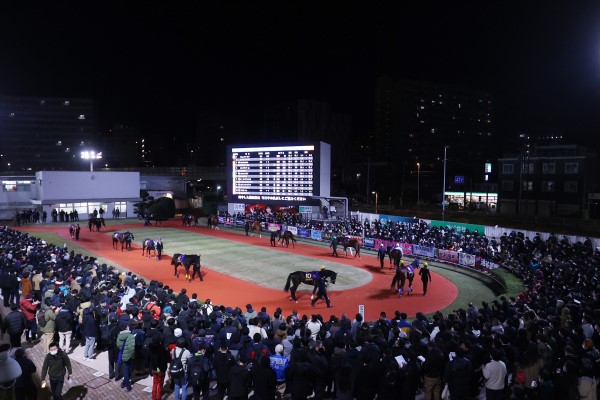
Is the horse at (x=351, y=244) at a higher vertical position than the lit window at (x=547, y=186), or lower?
lower

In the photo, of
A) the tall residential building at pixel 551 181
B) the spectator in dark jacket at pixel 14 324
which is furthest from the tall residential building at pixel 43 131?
the spectator in dark jacket at pixel 14 324

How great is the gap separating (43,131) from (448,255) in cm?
11798

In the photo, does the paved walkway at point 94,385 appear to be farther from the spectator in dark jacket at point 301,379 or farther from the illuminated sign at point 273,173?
the illuminated sign at point 273,173

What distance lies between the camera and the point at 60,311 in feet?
37.6

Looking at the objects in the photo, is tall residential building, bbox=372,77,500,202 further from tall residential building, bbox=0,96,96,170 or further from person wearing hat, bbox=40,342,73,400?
person wearing hat, bbox=40,342,73,400

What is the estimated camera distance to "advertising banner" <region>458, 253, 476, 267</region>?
24.5 metres

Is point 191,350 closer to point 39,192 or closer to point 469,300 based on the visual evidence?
point 469,300

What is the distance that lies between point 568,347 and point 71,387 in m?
10.7

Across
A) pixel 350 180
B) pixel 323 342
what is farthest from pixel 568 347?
pixel 350 180

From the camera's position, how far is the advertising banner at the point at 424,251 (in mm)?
27178

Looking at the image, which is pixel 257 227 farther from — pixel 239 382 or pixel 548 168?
pixel 548 168

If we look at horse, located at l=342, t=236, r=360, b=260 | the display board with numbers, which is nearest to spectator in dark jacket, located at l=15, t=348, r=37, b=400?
horse, located at l=342, t=236, r=360, b=260

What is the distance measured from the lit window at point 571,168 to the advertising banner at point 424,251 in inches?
1168

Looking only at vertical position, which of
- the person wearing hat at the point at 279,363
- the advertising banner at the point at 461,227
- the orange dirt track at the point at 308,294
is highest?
the advertising banner at the point at 461,227
